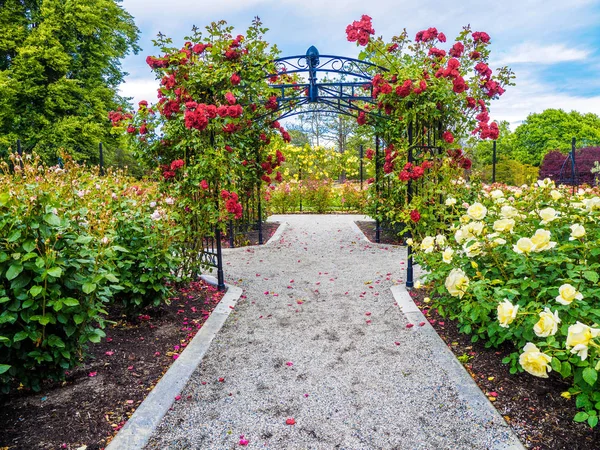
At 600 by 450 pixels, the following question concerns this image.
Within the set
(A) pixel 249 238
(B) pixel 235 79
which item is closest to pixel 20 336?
(B) pixel 235 79

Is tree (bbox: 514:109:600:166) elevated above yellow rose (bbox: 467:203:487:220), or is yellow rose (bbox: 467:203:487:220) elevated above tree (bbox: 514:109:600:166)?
tree (bbox: 514:109:600:166)

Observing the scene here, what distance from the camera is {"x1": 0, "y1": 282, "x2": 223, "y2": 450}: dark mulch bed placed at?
7.00 feet

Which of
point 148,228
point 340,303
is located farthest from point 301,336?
point 148,228

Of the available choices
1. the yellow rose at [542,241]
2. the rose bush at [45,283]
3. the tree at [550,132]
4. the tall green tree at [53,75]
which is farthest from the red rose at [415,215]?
the tree at [550,132]

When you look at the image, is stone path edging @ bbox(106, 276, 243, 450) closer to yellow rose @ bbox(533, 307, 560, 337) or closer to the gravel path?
the gravel path

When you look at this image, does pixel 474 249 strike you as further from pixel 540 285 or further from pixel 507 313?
pixel 507 313

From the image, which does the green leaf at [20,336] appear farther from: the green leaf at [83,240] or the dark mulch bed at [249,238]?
the dark mulch bed at [249,238]

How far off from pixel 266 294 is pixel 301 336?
51.0 inches

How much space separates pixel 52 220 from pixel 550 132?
45.2 meters

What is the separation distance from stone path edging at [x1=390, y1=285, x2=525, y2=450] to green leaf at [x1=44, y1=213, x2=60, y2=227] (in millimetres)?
2579

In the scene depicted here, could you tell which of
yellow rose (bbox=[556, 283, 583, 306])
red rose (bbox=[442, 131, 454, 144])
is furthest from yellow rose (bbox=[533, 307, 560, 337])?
red rose (bbox=[442, 131, 454, 144])

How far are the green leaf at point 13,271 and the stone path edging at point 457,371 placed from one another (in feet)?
8.58

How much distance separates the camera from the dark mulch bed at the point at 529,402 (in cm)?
205

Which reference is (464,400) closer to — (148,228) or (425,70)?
(148,228)
